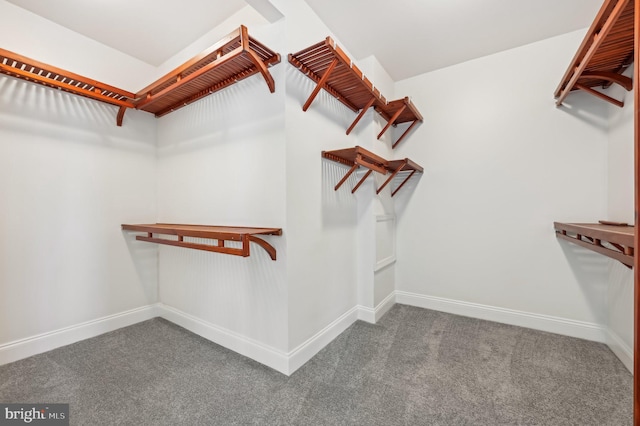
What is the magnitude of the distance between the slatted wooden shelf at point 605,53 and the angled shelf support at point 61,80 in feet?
10.6

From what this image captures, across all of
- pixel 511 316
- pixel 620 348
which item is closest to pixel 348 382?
pixel 511 316

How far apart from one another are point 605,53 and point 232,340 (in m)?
3.23

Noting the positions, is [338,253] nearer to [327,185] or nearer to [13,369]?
[327,185]

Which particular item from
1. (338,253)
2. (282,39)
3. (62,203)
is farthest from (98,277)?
(282,39)

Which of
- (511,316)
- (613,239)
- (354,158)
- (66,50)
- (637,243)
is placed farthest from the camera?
(511,316)

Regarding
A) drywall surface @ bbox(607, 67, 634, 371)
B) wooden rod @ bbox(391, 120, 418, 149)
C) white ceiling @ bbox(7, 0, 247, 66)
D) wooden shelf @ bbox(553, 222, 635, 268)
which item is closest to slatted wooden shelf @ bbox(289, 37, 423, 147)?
wooden rod @ bbox(391, 120, 418, 149)

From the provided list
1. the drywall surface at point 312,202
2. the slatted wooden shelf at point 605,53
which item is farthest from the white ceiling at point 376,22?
the slatted wooden shelf at point 605,53

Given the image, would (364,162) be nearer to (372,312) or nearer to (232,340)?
(372,312)

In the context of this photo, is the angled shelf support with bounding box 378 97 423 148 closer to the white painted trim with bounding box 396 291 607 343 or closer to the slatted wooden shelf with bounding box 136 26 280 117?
the slatted wooden shelf with bounding box 136 26 280 117

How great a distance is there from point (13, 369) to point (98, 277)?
0.76 metres

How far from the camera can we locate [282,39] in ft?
5.83

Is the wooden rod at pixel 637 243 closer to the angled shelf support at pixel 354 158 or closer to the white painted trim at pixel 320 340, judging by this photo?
the angled shelf support at pixel 354 158

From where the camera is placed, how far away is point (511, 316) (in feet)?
8.20

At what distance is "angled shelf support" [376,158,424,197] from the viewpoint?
236 centimetres
